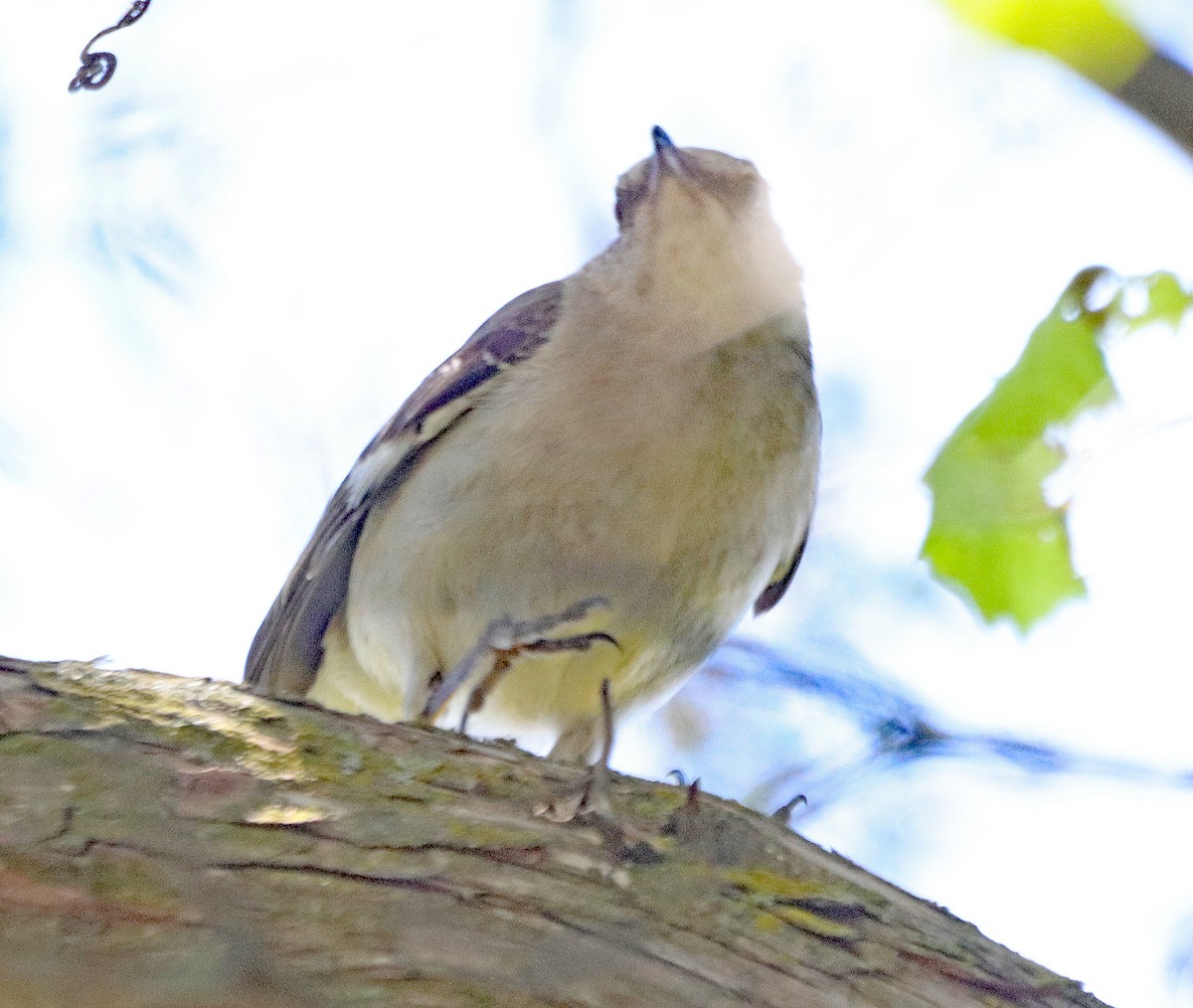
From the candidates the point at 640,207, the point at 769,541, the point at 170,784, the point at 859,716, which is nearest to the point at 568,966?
the point at 170,784

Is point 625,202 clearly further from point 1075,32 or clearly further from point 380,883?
point 380,883

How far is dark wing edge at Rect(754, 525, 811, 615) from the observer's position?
540cm

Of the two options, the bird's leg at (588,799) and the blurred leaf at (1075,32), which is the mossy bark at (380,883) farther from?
the blurred leaf at (1075,32)

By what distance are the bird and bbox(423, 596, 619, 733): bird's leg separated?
1cm

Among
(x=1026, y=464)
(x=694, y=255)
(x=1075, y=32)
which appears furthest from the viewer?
(x=694, y=255)

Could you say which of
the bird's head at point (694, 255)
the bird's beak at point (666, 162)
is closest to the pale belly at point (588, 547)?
the bird's head at point (694, 255)

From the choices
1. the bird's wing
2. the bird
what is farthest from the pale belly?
the bird's wing

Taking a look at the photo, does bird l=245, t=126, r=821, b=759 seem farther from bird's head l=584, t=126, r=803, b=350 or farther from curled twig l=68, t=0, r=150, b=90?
curled twig l=68, t=0, r=150, b=90

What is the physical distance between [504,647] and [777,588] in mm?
1737

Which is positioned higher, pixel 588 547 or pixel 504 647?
pixel 588 547

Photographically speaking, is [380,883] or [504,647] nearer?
[380,883]

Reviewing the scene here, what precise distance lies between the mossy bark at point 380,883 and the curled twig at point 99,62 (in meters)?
1.56

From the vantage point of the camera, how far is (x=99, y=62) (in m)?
3.67

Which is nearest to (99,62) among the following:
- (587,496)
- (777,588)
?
(587,496)
